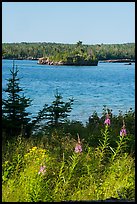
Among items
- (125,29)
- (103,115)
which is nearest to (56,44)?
(125,29)

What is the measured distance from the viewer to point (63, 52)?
15.0 ft

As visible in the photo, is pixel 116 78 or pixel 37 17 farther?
pixel 116 78

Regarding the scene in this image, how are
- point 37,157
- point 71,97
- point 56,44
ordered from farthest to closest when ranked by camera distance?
point 71,97 → point 56,44 → point 37,157

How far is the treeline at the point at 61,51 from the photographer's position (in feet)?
13.1

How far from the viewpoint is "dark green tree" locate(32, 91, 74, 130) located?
503 centimetres

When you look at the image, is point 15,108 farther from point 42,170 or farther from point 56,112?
point 42,170

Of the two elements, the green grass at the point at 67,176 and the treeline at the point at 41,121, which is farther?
the treeline at the point at 41,121

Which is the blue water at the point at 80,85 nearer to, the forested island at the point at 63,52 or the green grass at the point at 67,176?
the forested island at the point at 63,52

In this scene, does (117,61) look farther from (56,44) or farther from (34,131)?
(34,131)

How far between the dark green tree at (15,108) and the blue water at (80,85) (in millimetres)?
80

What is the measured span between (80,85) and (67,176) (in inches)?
77.3

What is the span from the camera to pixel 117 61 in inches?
177

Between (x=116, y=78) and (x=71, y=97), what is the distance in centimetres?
66

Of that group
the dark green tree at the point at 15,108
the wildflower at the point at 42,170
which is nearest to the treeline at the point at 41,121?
the dark green tree at the point at 15,108
